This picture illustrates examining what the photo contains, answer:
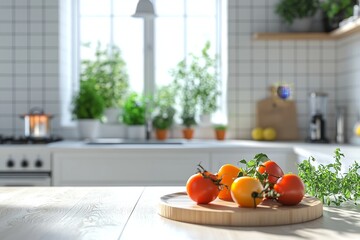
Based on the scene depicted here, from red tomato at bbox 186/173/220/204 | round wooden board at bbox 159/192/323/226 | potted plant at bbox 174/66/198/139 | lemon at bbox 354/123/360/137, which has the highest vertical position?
potted plant at bbox 174/66/198/139

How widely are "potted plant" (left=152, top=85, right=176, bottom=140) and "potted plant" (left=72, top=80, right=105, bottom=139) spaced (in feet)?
1.47

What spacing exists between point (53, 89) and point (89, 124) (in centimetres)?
40

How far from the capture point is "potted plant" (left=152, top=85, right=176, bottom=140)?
191 inches

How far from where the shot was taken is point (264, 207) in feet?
5.60

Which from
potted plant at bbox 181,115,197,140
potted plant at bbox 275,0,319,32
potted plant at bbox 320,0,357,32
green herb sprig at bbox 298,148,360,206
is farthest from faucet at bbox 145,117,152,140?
green herb sprig at bbox 298,148,360,206

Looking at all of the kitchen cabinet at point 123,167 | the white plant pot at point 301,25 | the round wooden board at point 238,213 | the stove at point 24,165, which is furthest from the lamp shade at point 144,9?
the white plant pot at point 301,25

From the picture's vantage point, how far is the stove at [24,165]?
414 cm

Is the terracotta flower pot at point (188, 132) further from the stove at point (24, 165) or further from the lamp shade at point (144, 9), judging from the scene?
the lamp shade at point (144, 9)

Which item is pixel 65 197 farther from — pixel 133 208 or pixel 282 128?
pixel 282 128

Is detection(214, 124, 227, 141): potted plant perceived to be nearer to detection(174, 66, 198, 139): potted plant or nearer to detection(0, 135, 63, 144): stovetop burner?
detection(174, 66, 198, 139): potted plant

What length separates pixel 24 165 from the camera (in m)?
4.18

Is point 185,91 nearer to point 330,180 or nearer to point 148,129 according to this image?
point 148,129

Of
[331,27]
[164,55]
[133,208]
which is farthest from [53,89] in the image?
[133,208]

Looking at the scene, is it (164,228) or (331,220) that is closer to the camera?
(164,228)
